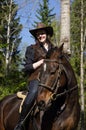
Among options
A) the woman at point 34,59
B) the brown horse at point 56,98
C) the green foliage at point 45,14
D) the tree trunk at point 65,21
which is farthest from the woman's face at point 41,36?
the green foliage at point 45,14

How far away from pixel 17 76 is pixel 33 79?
58.6 feet

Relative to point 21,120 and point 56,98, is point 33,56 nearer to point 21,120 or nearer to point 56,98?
point 56,98

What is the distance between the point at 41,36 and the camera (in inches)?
306

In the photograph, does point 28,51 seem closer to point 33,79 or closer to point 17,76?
point 33,79

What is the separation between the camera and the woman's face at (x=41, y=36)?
7748 millimetres

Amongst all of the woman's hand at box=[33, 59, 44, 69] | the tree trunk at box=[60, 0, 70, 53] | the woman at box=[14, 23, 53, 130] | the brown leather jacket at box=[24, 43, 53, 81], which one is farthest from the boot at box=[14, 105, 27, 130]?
the tree trunk at box=[60, 0, 70, 53]

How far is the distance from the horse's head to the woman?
337 mm

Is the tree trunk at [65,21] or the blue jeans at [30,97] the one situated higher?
the tree trunk at [65,21]

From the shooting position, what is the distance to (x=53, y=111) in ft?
24.1

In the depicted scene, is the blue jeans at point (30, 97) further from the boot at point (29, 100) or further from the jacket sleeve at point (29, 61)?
the jacket sleeve at point (29, 61)

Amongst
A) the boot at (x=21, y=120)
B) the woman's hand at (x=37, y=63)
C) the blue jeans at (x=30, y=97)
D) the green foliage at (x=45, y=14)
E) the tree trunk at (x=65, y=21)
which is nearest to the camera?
the woman's hand at (x=37, y=63)

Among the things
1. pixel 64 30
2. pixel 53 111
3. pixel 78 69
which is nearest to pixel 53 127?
pixel 53 111

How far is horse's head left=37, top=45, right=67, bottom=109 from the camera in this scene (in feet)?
22.2

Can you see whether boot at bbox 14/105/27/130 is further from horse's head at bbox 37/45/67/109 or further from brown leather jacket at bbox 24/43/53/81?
horse's head at bbox 37/45/67/109
